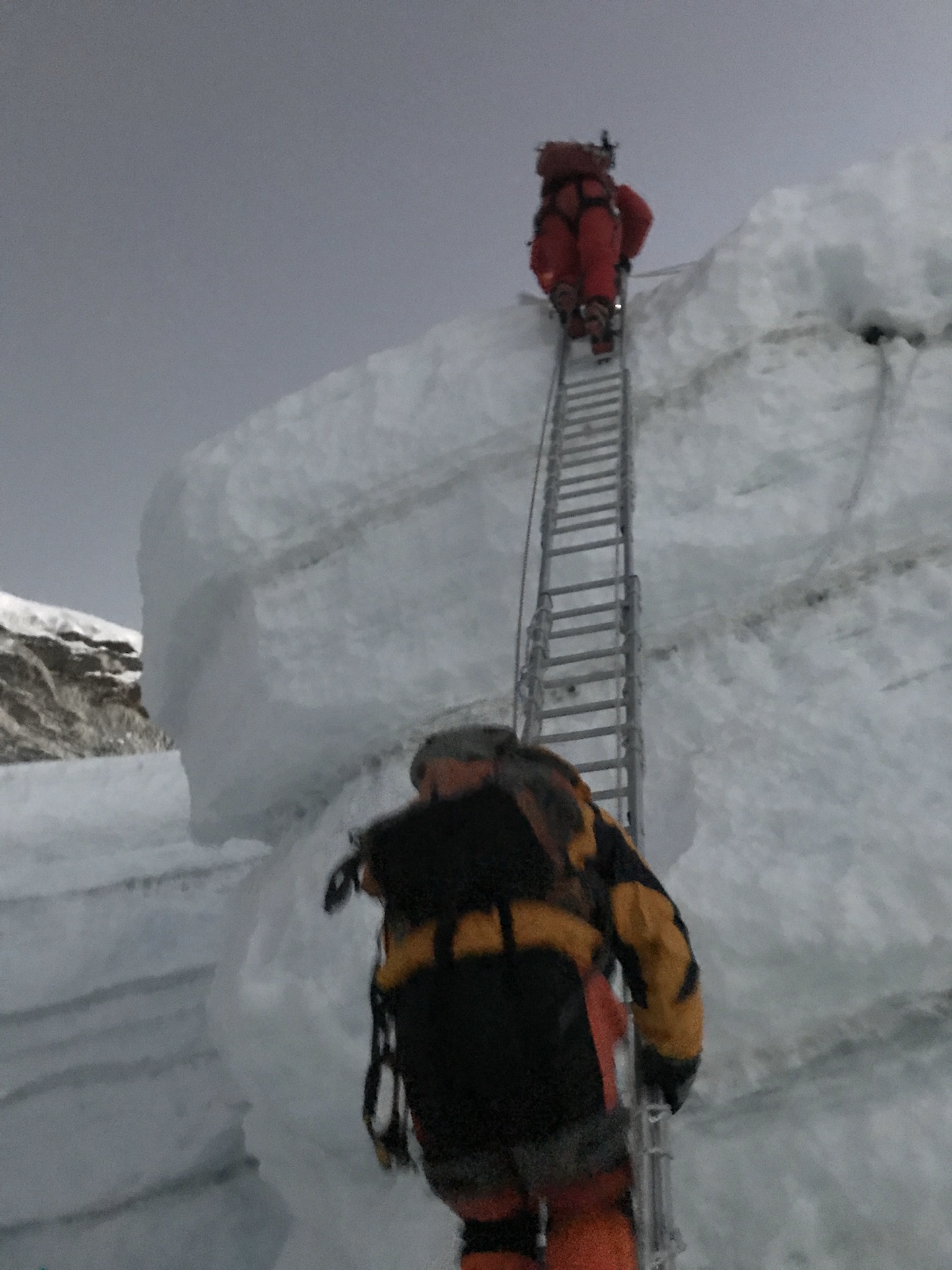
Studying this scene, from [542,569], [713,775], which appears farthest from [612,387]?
[713,775]

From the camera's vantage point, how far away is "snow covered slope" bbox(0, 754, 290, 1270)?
12.9 ft

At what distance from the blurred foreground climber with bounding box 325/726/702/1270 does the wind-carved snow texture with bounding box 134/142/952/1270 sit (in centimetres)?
101

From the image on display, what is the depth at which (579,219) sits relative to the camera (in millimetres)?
4258

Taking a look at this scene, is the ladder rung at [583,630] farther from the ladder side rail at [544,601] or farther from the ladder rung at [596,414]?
the ladder rung at [596,414]

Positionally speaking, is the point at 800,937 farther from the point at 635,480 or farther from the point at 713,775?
the point at 635,480

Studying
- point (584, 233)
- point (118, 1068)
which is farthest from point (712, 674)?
point (118, 1068)

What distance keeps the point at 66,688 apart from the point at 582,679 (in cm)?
2235

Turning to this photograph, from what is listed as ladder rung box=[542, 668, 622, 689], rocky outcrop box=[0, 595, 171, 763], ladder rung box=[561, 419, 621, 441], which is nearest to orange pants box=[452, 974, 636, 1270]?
ladder rung box=[542, 668, 622, 689]

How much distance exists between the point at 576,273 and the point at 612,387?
3.06ft

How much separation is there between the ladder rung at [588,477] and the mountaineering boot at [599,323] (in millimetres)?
723

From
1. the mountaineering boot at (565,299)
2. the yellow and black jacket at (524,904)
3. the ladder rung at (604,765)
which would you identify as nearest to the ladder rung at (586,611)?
the ladder rung at (604,765)

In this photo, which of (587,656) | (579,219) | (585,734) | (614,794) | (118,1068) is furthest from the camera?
(118,1068)

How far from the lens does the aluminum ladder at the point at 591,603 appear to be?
236 cm

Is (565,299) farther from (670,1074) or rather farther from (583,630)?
(670,1074)
